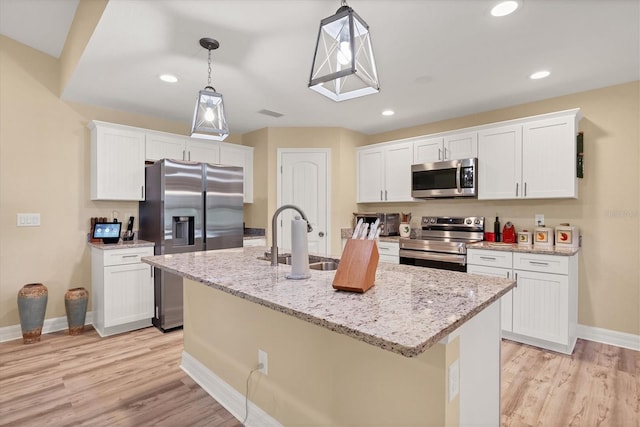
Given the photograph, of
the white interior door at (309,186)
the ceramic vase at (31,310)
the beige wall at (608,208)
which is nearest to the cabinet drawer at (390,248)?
the white interior door at (309,186)

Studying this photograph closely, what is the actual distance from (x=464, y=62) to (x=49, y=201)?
13.5ft

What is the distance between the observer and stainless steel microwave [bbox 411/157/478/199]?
11.8 ft

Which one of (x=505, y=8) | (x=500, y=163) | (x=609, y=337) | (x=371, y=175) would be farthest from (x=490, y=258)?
(x=505, y=8)

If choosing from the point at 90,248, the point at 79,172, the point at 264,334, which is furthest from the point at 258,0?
the point at 90,248

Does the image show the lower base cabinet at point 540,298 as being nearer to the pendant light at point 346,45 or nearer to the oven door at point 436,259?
the oven door at point 436,259

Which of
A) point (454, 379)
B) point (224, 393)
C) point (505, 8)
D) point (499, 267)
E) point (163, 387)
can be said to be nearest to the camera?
point (454, 379)

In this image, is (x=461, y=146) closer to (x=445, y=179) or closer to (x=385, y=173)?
(x=445, y=179)

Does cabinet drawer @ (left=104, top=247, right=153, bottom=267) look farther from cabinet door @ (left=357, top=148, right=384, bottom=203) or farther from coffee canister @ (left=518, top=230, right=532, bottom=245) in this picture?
coffee canister @ (left=518, top=230, right=532, bottom=245)

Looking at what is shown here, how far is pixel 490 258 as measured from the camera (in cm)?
325

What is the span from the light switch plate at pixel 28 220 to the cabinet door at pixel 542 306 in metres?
4.69

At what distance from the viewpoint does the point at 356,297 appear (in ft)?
4.12

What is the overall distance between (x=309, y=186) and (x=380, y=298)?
343 centimetres

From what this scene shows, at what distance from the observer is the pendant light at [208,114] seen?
85.7 inches

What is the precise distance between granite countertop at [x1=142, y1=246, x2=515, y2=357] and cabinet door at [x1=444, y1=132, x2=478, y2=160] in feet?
7.65
